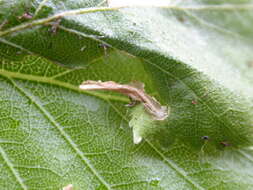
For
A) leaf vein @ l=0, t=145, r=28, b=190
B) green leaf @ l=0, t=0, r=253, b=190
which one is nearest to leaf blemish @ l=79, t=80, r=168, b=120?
green leaf @ l=0, t=0, r=253, b=190

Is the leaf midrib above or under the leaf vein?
above

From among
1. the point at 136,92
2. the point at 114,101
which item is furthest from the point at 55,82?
the point at 136,92

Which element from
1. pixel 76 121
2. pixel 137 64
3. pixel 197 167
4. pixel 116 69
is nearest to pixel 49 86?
pixel 76 121

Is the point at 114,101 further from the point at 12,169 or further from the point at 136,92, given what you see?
the point at 12,169

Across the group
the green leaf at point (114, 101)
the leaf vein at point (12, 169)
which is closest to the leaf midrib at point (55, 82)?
the green leaf at point (114, 101)

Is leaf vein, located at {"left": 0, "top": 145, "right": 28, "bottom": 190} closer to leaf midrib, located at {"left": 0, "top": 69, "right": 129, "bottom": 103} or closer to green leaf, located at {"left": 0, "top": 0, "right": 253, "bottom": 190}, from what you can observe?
green leaf, located at {"left": 0, "top": 0, "right": 253, "bottom": 190}

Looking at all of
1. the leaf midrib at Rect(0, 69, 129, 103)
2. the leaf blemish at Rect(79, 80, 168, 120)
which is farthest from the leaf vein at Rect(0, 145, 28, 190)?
the leaf blemish at Rect(79, 80, 168, 120)

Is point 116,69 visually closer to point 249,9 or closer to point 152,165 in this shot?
point 152,165

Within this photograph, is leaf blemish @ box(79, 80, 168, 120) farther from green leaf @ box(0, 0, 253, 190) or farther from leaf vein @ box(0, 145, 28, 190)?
leaf vein @ box(0, 145, 28, 190)
